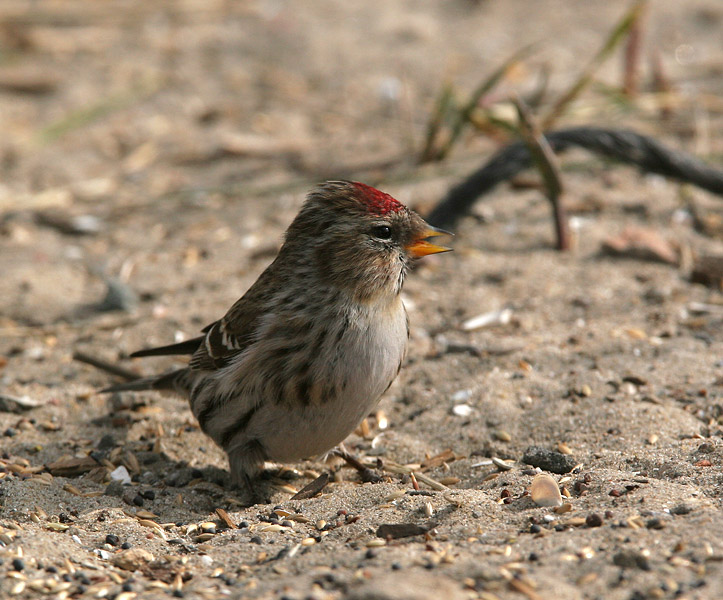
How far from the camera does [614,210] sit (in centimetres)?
641

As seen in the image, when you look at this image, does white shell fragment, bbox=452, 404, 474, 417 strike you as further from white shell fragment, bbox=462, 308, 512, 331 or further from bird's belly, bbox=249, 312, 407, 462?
white shell fragment, bbox=462, 308, 512, 331

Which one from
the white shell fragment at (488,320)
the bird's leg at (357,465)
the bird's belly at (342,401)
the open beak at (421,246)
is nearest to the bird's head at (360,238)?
the open beak at (421,246)

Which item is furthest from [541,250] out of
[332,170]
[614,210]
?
[332,170]

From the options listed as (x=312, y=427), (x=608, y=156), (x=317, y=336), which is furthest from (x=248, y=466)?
(x=608, y=156)

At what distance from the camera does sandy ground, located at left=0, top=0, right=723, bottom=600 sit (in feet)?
10.8

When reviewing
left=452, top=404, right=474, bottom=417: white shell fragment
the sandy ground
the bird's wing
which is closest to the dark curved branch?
the sandy ground

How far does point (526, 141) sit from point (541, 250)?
Answer: 0.85 metres

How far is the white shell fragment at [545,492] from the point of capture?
359 centimetres

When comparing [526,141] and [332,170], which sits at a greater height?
[526,141]

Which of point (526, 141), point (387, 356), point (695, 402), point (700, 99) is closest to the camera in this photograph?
point (387, 356)

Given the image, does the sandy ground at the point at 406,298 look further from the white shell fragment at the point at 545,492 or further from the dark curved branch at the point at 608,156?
the dark curved branch at the point at 608,156

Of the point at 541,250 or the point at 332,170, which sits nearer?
the point at 541,250

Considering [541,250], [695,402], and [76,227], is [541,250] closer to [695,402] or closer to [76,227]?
[695,402]

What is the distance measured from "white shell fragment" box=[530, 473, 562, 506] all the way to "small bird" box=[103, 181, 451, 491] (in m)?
0.72
